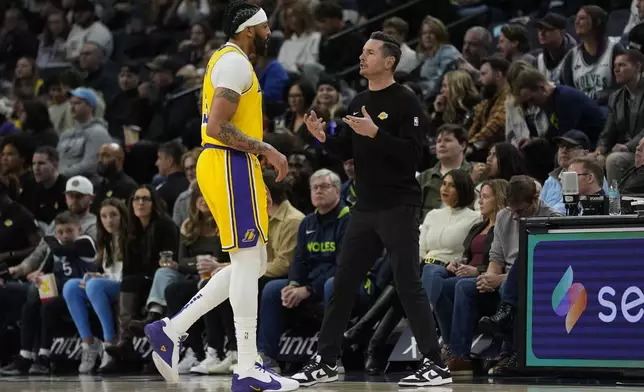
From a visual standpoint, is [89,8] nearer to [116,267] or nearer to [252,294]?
[116,267]

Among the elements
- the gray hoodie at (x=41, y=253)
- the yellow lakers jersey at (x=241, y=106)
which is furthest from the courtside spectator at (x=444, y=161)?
the yellow lakers jersey at (x=241, y=106)

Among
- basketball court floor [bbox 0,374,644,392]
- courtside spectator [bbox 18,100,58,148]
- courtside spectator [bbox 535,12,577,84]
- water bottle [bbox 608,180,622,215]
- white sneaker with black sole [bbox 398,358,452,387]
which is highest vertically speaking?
courtside spectator [bbox 535,12,577,84]

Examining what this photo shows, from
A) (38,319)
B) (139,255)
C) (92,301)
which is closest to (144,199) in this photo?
(139,255)

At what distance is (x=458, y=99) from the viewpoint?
1260 cm

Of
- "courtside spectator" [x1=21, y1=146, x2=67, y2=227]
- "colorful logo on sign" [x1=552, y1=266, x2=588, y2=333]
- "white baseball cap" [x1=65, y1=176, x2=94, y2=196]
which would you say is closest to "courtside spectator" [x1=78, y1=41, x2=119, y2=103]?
"courtside spectator" [x1=21, y1=146, x2=67, y2=227]

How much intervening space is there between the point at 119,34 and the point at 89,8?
→ 62cm

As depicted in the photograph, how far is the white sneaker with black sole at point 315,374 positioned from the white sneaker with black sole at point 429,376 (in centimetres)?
50

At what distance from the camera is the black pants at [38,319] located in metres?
12.6

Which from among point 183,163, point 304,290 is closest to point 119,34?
point 183,163

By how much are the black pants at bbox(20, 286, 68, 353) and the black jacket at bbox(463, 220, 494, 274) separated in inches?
174

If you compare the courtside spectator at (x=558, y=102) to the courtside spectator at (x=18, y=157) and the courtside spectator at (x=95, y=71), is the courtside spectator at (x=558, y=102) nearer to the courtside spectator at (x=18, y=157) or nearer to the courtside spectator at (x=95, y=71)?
the courtside spectator at (x=18, y=157)

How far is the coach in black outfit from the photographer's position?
26.1ft

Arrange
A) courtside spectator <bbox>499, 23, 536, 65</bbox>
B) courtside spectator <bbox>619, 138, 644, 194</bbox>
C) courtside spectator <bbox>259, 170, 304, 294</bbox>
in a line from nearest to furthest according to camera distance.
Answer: courtside spectator <bbox>619, 138, 644, 194</bbox> → courtside spectator <bbox>259, 170, 304, 294</bbox> → courtside spectator <bbox>499, 23, 536, 65</bbox>

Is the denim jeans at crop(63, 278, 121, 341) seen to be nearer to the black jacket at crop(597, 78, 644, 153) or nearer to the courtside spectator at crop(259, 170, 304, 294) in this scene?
the courtside spectator at crop(259, 170, 304, 294)
